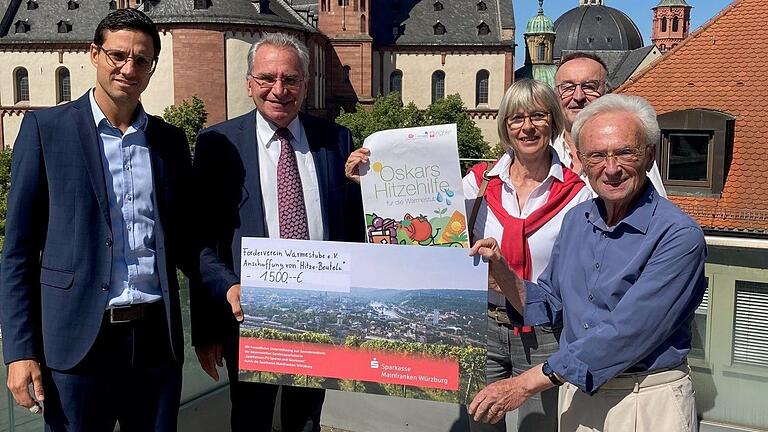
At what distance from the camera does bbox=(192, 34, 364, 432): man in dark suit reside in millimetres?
3215

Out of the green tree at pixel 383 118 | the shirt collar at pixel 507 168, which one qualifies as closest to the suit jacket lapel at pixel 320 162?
the shirt collar at pixel 507 168

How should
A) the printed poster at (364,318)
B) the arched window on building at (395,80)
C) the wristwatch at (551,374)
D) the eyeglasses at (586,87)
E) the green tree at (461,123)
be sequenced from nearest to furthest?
the wristwatch at (551,374)
the printed poster at (364,318)
the eyeglasses at (586,87)
the green tree at (461,123)
the arched window on building at (395,80)

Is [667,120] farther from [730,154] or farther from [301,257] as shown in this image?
[301,257]

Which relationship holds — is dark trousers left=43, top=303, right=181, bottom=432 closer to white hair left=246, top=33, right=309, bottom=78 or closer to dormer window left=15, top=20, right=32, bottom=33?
white hair left=246, top=33, right=309, bottom=78

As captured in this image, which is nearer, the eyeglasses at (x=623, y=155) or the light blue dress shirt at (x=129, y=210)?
the eyeglasses at (x=623, y=155)

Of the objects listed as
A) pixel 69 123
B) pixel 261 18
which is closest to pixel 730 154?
pixel 69 123

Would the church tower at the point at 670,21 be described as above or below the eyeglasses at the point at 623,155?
above

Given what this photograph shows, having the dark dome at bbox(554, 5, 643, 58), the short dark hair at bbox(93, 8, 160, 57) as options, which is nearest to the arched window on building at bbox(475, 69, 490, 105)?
the dark dome at bbox(554, 5, 643, 58)

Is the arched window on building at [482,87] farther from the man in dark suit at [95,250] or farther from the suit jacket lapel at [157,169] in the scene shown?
the man in dark suit at [95,250]

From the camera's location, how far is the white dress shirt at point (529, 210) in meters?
3.22

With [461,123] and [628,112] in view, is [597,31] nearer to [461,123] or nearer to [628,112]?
[461,123]

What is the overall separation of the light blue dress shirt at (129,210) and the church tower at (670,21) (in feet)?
334

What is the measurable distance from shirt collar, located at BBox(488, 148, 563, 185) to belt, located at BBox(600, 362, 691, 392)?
3.40ft

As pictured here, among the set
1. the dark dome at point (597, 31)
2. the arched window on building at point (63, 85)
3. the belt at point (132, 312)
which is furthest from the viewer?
the dark dome at point (597, 31)
